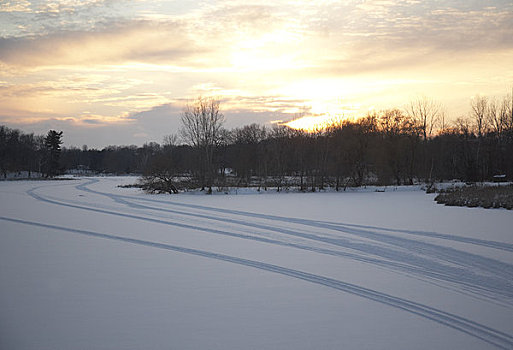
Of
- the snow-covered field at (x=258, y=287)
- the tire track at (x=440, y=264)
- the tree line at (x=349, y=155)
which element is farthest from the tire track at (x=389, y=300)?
the tree line at (x=349, y=155)

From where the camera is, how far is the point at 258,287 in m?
7.09

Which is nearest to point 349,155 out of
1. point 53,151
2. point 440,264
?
point 440,264

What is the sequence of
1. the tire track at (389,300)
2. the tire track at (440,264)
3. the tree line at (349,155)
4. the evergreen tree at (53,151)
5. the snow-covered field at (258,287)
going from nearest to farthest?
the tire track at (389,300), the snow-covered field at (258,287), the tire track at (440,264), the tree line at (349,155), the evergreen tree at (53,151)

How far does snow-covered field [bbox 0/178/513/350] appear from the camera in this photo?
500cm

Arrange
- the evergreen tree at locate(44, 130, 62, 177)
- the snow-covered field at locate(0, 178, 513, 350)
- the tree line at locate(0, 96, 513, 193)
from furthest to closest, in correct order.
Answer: the evergreen tree at locate(44, 130, 62, 177) → the tree line at locate(0, 96, 513, 193) → the snow-covered field at locate(0, 178, 513, 350)

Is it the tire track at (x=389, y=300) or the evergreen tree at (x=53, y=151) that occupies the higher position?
the evergreen tree at (x=53, y=151)

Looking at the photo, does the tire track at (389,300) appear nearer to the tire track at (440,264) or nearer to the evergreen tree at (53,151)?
the tire track at (440,264)

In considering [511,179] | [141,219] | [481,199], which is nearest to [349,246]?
[141,219]

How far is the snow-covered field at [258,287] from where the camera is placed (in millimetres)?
4996

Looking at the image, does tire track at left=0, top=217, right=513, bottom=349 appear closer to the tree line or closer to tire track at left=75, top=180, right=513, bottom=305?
tire track at left=75, top=180, right=513, bottom=305

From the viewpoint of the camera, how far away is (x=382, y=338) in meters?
4.89

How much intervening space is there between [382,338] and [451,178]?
51.8m

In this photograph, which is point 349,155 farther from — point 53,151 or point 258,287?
point 53,151

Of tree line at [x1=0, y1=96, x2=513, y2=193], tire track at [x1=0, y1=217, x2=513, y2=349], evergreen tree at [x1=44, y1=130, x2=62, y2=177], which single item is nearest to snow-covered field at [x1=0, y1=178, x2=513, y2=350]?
tire track at [x1=0, y1=217, x2=513, y2=349]
